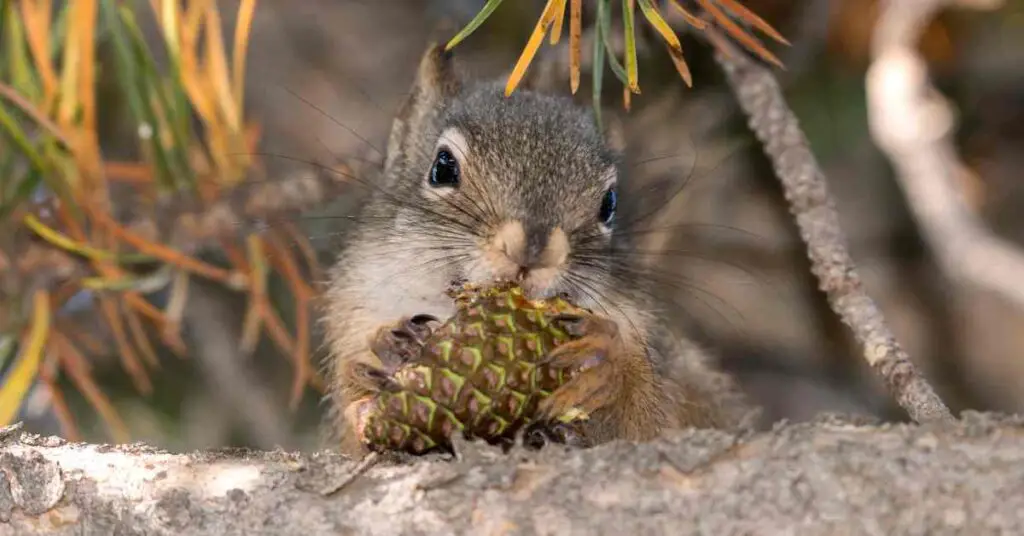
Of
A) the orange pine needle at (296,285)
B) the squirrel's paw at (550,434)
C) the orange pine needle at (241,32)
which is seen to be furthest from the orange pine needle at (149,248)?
the squirrel's paw at (550,434)

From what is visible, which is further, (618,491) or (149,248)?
(149,248)

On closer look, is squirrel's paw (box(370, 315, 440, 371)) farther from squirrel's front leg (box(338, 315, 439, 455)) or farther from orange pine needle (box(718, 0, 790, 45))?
orange pine needle (box(718, 0, 790, 45))

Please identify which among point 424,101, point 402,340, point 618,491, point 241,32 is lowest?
point 618,491

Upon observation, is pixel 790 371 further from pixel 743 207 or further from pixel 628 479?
pixel 628 479

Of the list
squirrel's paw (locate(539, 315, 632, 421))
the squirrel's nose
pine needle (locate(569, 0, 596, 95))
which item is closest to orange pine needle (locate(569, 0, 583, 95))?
pine needle (locate(569, 0, 596, 95))

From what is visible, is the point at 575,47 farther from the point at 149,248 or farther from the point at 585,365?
the point at 149,248

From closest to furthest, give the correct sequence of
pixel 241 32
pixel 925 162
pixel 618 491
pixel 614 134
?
pixel 618 491
pixel 241 32
pixel 925 162
pixel 614 134

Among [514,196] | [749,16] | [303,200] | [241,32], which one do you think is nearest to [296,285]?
[303,200]
